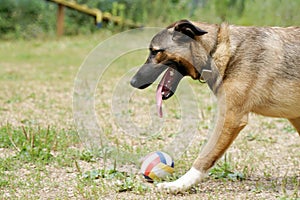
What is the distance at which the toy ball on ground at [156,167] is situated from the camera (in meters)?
4.65

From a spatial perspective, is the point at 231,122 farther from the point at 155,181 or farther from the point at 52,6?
the point at 52,6

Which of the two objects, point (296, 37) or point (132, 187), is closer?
point (132, 187)

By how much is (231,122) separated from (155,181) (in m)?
0.83

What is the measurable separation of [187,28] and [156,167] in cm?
124

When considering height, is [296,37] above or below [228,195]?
above

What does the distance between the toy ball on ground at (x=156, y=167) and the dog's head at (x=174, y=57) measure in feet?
1.61

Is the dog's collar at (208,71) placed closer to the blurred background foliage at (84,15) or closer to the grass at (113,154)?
the grass at (113,154)

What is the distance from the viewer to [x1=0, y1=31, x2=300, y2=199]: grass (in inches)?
174

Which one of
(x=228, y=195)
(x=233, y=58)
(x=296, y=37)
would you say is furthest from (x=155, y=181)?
(x=296, y=37)

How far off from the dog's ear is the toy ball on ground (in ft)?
3.65

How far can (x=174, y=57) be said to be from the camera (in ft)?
15.2

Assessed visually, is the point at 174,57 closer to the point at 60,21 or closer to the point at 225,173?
the point at 225,173

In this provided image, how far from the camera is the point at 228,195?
14.2 feet

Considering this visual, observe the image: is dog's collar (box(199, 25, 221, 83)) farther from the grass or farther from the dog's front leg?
the grass
